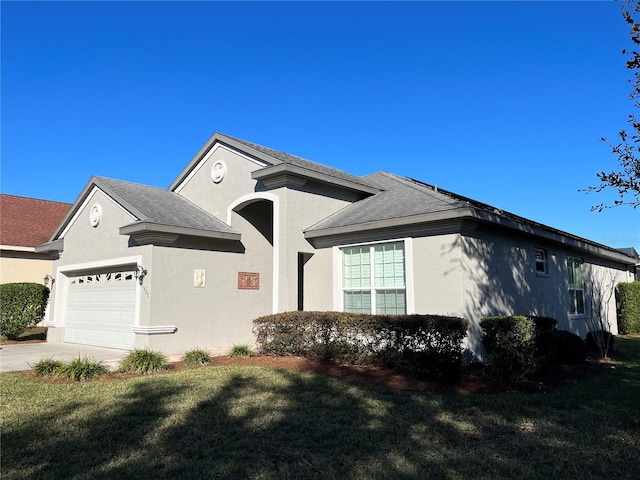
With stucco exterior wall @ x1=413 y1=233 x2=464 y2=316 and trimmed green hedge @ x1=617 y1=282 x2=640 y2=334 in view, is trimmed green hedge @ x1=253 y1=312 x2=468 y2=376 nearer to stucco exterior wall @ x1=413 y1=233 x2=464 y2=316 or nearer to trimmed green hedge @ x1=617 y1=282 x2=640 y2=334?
stucco exterior wall @ x1=413 y1=233 x2=464 y2=316

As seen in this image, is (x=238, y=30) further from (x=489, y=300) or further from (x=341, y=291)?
(x=489, y=300)

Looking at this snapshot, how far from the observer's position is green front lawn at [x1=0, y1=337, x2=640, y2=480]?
4543 millimetres

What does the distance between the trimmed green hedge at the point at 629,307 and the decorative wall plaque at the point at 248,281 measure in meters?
15.4

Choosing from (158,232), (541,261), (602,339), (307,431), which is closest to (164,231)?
(158,232)

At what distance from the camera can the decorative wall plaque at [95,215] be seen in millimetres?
14773

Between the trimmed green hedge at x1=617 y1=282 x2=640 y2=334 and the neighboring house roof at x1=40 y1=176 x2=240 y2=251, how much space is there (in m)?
16.4

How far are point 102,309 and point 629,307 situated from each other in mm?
20464

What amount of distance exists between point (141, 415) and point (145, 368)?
3.31m

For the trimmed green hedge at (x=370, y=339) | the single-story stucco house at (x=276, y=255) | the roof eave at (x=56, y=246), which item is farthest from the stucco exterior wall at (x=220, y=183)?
the roof eave at (x=56, y=246)

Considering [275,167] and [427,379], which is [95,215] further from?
[427,379]

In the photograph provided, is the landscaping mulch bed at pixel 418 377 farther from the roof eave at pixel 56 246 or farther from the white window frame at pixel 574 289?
the roof eave at pixel 56 246

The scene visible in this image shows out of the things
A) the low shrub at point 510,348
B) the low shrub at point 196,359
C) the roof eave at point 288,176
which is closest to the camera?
the low shrub at point 510,348

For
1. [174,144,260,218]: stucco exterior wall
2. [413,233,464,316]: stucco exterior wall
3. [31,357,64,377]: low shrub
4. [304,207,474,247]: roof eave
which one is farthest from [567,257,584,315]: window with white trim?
[31,357,64,377]: low shrub

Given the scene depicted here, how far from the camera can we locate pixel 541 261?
1345 centimetres
